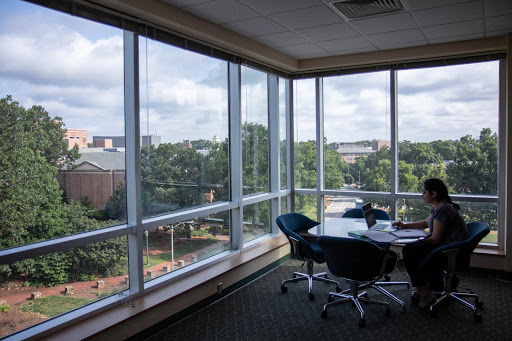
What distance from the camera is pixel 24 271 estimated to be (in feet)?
9.38

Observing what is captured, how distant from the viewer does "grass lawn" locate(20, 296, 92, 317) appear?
2.92 metres

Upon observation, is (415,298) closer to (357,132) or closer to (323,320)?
(323,320)

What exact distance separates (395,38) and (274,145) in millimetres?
2313

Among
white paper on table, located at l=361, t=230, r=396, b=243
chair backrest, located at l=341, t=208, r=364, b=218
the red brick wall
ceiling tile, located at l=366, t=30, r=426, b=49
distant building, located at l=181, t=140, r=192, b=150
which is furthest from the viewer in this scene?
chair backrest, located at l=341, t=208, r=364, b=218

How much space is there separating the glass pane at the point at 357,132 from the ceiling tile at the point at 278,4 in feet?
8.46

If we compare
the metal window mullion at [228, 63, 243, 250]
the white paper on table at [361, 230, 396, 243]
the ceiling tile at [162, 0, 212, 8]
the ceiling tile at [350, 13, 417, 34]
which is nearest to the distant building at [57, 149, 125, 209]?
the ceiling tile at [162, 0, 212, 8]

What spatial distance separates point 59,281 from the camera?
311 cm

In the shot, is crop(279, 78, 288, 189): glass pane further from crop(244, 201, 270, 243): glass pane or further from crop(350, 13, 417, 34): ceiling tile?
crop(350, 13, 417, 34): ceiling tile

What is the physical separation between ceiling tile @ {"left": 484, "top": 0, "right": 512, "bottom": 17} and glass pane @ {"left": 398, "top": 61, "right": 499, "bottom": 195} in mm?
1426

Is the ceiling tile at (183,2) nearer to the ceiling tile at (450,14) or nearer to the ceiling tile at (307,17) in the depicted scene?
the ceiling tile at (307,17)

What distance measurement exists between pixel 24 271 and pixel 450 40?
5.35m

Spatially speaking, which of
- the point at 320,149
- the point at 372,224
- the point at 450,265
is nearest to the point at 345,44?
the point at 320,149

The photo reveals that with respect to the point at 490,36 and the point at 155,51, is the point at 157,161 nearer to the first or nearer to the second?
the point at 155,51

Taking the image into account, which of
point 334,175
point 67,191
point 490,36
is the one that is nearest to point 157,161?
point 67,191
